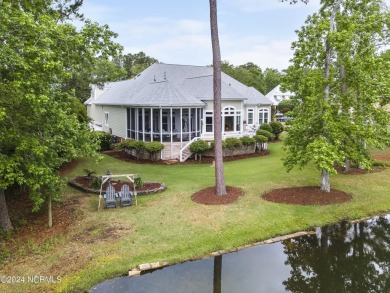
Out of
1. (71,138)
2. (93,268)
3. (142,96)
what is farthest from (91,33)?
(142,96)

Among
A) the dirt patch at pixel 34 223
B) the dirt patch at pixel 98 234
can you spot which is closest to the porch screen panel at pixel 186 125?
the dirt patch at pixel 34 223

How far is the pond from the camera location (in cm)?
667

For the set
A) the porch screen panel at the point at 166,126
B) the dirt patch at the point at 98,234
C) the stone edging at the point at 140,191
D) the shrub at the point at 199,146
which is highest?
the porch screen panel at the point at 166,126

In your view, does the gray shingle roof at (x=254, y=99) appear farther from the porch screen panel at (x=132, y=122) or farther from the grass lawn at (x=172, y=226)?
the grass lawn at (x=172, y=226)

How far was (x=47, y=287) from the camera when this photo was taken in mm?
6398

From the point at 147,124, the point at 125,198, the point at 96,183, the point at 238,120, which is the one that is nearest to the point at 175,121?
the point at 147,124

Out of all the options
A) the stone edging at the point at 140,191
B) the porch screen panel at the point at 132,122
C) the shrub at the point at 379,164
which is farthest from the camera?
the porch screen panel at the point at 132,122

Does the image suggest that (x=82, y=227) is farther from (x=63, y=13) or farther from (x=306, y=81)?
(x=63, y=13)

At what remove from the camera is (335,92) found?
40.1 feet

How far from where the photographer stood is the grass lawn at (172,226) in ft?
23.5

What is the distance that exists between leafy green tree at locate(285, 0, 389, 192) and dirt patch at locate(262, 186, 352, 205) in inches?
19.8

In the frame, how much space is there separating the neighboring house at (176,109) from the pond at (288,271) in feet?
42.1

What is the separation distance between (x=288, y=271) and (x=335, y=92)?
786 centimetres

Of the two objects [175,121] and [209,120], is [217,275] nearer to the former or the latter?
[175,121]
